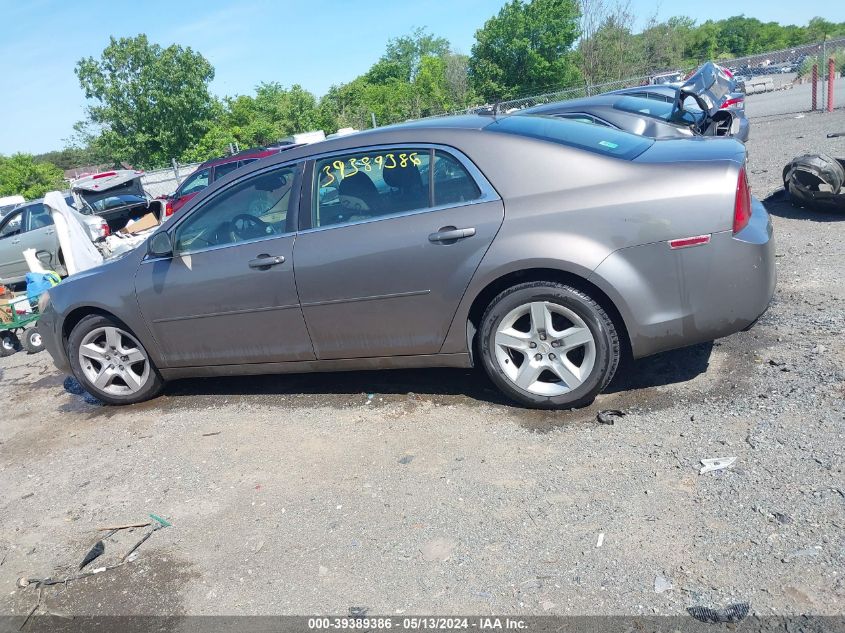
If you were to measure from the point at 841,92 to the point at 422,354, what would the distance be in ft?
85.8

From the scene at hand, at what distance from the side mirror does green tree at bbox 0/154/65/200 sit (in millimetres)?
37108

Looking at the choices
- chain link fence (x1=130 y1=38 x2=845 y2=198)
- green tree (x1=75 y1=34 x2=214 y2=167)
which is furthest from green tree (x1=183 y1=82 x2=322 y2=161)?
chain link fence (x1=130 y1=38 x2=845 y2=198)

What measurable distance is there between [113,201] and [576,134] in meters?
12.7

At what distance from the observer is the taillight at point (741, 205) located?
3.55 m

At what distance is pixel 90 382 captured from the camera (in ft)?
17.4

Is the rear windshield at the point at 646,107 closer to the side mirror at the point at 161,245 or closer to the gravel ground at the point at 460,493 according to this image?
the gravel ground at the point at 460,493

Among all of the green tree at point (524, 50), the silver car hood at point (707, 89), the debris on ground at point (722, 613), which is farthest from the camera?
the green tree at point (524, 50)

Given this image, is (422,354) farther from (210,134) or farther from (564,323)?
(210,134)

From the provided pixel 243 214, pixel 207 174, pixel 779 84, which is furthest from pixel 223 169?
pixel 779 84

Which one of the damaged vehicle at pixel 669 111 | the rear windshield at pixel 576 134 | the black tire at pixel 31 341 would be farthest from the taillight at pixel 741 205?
the black tire at pixel 31 341

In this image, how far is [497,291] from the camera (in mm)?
3982

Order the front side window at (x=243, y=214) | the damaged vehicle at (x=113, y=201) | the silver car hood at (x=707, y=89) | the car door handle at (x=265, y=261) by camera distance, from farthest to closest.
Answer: the damaged vehicle at (x=113, y=201) → the silver car hood at (x=707, y=89) → the front side window at (x=243, y=214) → the car door handle at (x=265, y=261)

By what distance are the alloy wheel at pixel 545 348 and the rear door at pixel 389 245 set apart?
0.37 meters

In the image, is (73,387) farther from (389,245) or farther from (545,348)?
(545,348)
